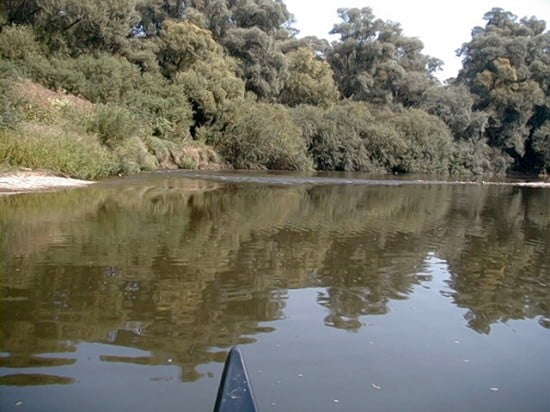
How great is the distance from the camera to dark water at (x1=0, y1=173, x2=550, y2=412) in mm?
4965

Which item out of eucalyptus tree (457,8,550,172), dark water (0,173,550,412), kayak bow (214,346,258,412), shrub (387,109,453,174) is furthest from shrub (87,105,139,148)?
eucalyptus tree (457,8,550,172)

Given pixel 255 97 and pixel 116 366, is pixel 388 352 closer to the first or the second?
pixel 116 366

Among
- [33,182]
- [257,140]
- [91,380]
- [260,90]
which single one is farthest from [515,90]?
[91,380]

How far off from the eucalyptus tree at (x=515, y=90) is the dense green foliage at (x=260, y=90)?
0.17 meters

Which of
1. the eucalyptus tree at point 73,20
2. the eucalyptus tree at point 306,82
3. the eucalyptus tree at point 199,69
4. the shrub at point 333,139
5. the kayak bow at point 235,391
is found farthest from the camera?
the eucalyptus tree at point 306,82

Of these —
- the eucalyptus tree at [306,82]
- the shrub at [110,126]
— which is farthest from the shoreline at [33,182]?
the eucalyptus tree at [306,82]

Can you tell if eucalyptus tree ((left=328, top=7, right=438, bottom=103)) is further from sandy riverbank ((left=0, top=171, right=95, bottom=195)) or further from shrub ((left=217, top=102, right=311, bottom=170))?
sandy riverbank ((left=0, top=171, right=95, bottom=195))

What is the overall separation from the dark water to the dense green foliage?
12.0 m

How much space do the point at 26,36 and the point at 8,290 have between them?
34.7 metres

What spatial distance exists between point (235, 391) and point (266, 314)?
12.6ft

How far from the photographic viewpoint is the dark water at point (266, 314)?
195 inches

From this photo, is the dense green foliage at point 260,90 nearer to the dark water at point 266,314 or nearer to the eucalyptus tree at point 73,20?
the eucalyptus tree at point 73,20

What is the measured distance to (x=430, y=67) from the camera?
7575cm

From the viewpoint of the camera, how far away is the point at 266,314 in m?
7.05
